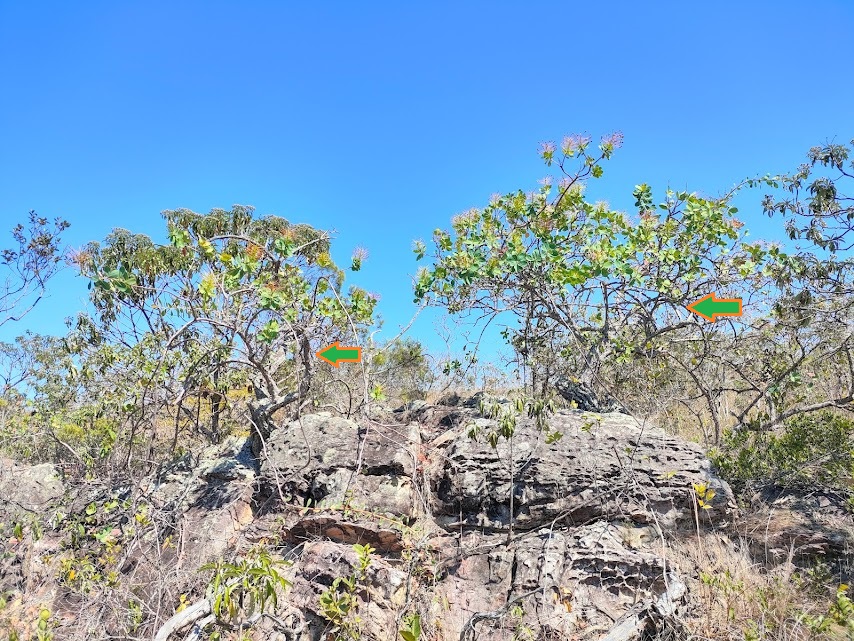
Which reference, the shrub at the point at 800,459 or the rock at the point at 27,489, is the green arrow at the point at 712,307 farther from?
the rock at the point at 27,489

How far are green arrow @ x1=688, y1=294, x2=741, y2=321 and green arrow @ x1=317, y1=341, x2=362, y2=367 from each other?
3.35 metres

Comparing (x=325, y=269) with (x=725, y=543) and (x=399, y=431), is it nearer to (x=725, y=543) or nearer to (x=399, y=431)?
(x=399, y=431)

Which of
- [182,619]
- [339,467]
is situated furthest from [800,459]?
[182,619]

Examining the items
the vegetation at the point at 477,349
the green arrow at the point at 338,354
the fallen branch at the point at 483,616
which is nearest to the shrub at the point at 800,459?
the vegetation at the point at 477,349

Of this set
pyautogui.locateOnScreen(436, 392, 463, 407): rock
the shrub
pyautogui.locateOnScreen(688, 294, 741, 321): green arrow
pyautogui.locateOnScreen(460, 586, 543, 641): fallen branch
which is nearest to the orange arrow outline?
pyautogui.locateOnScreen(688, 294, 741, 321): green arrow

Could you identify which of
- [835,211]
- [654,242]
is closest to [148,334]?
[654,242]

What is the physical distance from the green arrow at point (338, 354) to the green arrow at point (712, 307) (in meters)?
3.35

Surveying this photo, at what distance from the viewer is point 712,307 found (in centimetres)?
512

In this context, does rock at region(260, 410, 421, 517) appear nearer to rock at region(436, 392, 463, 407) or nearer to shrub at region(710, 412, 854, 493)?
rock at region(436, 392, 463, 407)

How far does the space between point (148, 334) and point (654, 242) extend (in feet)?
16.5

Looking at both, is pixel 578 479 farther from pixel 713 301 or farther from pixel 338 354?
pixel 338 354

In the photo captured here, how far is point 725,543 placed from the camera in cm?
392

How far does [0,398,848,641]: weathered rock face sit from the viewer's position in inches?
133

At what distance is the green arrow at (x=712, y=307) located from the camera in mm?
5094
